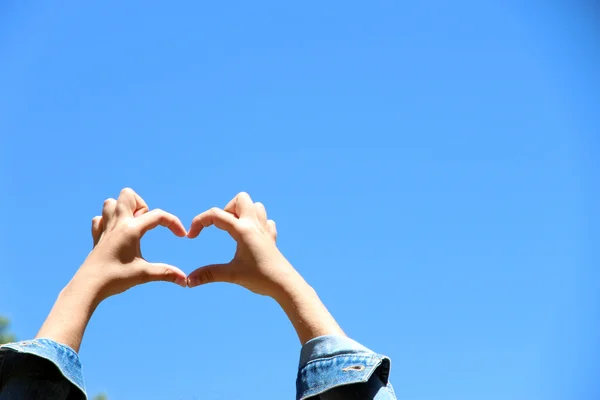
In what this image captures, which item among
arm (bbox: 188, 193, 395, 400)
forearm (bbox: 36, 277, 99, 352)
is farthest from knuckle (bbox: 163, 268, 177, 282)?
forearm (bbox: 36, 277, 99, 352)

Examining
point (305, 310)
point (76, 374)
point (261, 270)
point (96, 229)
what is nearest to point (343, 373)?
→ point (305, 310)

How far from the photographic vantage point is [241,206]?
3.64 m

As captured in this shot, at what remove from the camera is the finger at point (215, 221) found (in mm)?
3480

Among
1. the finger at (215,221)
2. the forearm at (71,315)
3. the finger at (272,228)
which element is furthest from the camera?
the finger at (272,228)

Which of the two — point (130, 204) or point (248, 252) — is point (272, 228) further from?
point (130, 204)

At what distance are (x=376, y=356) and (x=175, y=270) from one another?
143 cm

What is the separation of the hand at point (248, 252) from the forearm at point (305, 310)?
56mm

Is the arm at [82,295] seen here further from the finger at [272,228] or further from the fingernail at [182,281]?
the finger at [272,228]

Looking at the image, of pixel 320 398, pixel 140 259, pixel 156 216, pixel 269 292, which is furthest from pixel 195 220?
pixel 320 398

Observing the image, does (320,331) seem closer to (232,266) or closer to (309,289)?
(309,289)

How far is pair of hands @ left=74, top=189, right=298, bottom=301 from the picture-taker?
3.09 metres

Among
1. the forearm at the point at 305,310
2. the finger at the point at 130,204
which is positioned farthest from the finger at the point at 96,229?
the forearm at the point at 305,310

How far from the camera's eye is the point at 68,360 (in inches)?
94.3

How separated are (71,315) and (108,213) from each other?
1.04 metres
